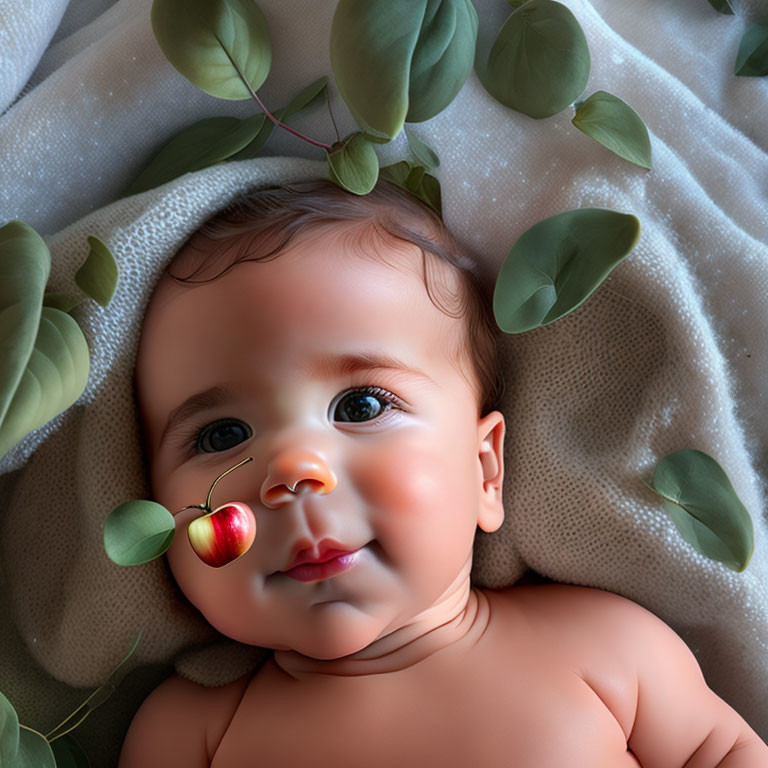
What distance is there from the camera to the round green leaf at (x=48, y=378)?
67 centimetres

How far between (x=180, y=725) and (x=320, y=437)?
1.04 ft

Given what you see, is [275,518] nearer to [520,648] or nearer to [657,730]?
[520,648]

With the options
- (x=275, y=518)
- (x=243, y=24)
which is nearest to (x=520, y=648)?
(x=275, y=518)

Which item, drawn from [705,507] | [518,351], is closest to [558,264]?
[518,351]

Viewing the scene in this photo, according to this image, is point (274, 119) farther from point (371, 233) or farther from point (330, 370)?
point (330, 370)

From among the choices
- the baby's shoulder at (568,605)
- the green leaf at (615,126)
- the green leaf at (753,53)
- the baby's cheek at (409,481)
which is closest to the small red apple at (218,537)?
the baby's cheek at (409,481)

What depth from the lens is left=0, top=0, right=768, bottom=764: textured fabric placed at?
906 mm

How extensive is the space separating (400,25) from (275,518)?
401 millimetres

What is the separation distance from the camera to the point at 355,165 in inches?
34.2

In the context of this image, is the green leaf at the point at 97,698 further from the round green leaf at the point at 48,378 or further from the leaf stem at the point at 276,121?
the leaf stem at the point at 276,121

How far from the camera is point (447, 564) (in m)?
0.82

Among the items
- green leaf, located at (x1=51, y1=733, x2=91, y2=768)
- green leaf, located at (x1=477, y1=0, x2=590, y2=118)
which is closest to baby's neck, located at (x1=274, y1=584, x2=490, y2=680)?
green leaf, located at (x1=51, y1=733, x2=91, y2=768)

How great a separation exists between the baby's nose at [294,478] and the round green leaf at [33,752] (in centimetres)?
28

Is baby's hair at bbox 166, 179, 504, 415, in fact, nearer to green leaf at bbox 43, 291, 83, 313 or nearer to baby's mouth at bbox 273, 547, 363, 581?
green leaf at bbox 43, 291, 83, 313
